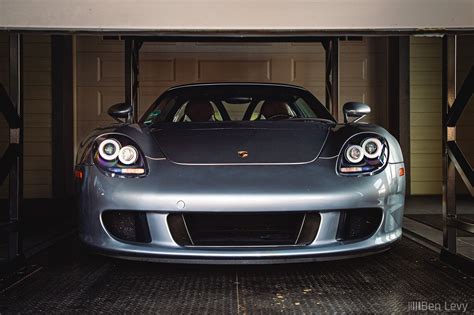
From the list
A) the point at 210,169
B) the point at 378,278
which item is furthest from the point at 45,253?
the point at 378,278

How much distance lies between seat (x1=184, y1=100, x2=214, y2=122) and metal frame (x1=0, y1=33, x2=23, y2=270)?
1269 millimetres

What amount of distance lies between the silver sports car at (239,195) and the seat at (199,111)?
95 centimetres

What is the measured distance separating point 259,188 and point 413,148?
540 cm

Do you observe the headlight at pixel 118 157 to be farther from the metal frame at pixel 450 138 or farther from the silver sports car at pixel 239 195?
the metal frame at pixel 450 138

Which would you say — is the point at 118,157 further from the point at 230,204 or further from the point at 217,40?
the point at 217,40

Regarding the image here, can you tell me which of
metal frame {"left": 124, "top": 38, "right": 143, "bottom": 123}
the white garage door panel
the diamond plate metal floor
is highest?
the white garage door panel

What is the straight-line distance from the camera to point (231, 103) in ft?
14.0

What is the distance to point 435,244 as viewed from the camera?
4000 mm

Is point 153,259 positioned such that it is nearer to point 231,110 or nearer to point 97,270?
point 97,270

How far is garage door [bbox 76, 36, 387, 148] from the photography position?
24.6ft

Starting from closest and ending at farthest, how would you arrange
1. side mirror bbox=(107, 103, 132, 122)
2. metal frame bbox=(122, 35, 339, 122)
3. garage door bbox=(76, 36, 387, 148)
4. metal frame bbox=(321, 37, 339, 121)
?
side mirror bbox=(107, 103, 132, 122)
metal frame bbox=(122, 35, 339, 122)
metal frame bbox=(321, 37, 339, 121)
garage door bbox=(76, 36, 387, 148)

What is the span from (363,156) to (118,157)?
1.29 m

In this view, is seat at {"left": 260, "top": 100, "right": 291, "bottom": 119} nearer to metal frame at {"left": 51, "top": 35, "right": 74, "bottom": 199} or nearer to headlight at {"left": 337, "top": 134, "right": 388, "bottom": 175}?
headlight at {"left": 337, "top": 134, "right": 388, "bottom": 175}

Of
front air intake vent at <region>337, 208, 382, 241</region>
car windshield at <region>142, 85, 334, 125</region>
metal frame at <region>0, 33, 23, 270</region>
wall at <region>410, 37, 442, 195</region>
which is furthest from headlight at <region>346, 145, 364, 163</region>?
wall at <region>410, 37, 442, 195</region>
